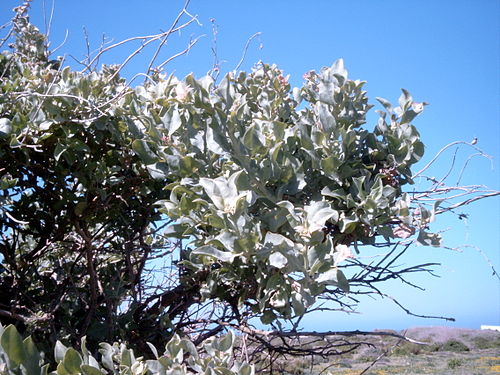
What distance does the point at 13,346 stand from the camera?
130cm

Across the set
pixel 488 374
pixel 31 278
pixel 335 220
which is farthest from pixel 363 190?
pixel 488 374

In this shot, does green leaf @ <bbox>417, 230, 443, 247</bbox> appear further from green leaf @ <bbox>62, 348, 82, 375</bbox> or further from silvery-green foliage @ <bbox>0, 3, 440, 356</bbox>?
green leaf @ <bbox>62, 348, 82, 375</bbox>

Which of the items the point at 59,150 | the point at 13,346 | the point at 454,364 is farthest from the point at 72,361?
the point at 454,364

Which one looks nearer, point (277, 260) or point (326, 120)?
point (277, 260)

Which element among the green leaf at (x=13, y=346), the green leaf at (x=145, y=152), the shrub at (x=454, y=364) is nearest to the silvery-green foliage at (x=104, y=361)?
the green leaf at (x=13, y=346)

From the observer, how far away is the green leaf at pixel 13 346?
1.28 m

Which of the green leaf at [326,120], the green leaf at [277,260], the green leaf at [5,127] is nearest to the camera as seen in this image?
the green leaf at [277,260]

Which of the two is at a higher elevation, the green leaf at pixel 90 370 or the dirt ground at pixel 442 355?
the green leaf at pixel 90 370

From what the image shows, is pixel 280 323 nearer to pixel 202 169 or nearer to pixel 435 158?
pixel 202 169

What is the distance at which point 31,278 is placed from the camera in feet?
8.46

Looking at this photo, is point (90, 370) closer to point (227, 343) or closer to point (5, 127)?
point (227, 343)

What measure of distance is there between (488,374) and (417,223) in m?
15.2

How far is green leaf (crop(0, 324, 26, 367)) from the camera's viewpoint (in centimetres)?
128

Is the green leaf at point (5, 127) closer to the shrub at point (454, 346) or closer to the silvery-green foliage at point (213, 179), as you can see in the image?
the silvery-green foliage at point (213, 179)
